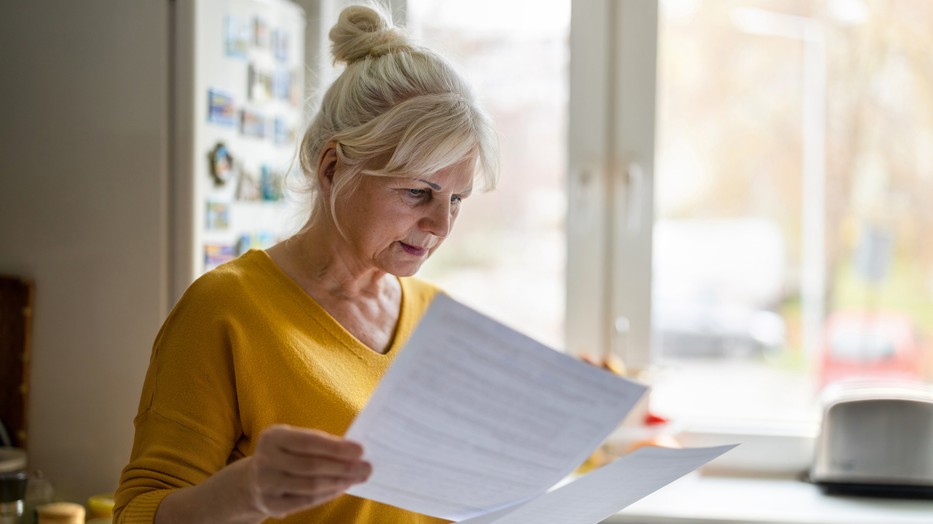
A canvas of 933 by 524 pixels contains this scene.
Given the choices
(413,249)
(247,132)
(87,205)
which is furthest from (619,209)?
(87,205)

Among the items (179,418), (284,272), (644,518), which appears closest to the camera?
(179,418)

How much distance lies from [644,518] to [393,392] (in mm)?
1112

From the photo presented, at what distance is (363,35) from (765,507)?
1.16 metres

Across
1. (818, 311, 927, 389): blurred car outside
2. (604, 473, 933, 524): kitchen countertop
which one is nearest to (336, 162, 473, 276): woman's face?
(604, 473, 933, 524): kitchen countertop

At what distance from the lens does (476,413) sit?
0.73 metres

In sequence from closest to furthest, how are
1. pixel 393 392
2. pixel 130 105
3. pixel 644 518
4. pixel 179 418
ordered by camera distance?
1. pixel 393 392
2. pixel 179 418
3. pixel 130 105
4. pixel 644 518

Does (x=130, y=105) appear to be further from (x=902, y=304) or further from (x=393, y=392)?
(x=902, y=304)

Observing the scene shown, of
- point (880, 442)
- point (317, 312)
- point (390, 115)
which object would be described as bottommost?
point (880, 442)

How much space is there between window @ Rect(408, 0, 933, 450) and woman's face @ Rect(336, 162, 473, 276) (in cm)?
90

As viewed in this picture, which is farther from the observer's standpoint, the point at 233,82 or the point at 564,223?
the point at 564,223

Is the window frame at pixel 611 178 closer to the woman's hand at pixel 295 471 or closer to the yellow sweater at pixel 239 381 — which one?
the yellow sweater at pixel 239 381

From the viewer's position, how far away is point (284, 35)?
1.73m

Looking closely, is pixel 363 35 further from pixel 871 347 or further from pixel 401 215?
pixel 871 347

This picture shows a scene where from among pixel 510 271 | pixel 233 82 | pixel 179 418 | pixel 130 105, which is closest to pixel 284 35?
pixel 233 82
